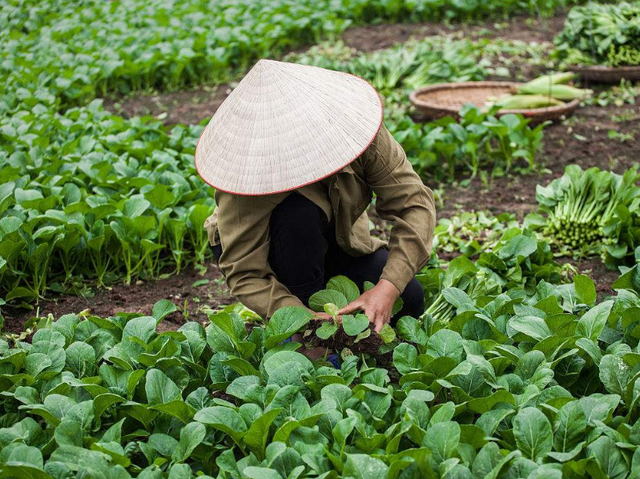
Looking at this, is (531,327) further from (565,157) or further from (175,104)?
(175,104)

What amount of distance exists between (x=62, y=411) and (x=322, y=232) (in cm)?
98

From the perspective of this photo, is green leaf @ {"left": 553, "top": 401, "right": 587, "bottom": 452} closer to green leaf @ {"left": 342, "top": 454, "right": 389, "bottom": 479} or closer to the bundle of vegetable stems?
green leaf @ {"left": 342, "top": 454, "right": 389, "bottom": 479}

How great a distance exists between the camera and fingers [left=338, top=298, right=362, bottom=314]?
92.4 inches

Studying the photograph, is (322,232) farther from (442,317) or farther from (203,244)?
(203,244)

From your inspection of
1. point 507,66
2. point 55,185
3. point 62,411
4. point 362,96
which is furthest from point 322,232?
point 507,66

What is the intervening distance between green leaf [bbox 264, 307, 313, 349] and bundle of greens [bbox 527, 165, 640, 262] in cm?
192

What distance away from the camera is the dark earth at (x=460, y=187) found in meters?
3.56

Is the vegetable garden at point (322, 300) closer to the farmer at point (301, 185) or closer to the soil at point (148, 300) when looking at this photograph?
the soil at point (148, 300)

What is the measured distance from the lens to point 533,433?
191cm

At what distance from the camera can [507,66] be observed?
721cm

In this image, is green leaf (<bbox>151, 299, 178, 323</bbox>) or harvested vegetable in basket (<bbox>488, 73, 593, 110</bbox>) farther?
harvested vegetable in basket (<bbox>488, 73, 593, 110</bbox>)

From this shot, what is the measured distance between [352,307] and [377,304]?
86 mm

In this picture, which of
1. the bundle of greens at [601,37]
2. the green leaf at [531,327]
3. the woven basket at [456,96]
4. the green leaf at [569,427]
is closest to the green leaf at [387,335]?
the green leaf at [531,327]

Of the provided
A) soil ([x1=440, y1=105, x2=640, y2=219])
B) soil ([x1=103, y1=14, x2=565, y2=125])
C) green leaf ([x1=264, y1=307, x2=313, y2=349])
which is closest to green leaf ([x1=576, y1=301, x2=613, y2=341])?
green leaf ([x1=264, y1=307, x2=313, y2=349])
